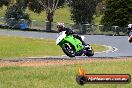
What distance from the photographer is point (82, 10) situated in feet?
211

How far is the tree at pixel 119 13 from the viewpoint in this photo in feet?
193

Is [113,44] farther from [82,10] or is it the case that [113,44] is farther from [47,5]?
[47,5]

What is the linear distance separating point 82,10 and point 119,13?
24.7 feet

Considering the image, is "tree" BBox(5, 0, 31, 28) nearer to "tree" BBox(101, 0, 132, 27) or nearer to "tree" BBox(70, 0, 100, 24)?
"tree" BBox(70, 0, 100, 24)

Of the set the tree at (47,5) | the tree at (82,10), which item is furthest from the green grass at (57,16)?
the tree at (82,10)

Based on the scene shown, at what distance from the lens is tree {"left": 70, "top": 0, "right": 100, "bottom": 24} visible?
64.0m

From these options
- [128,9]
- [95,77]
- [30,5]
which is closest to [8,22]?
[30,5]

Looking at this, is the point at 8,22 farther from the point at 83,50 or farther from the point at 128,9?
the point at 83,50

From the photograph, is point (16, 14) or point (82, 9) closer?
point (16, 14)

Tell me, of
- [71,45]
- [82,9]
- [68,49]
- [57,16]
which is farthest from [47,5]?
[71,45]

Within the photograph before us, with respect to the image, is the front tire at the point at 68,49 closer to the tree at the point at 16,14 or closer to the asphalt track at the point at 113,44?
the asphalt track at the point at 113,44

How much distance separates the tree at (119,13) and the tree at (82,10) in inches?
191

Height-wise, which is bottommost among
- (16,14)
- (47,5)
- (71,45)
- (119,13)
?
(16,14)

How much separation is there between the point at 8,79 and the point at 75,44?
223 inches
